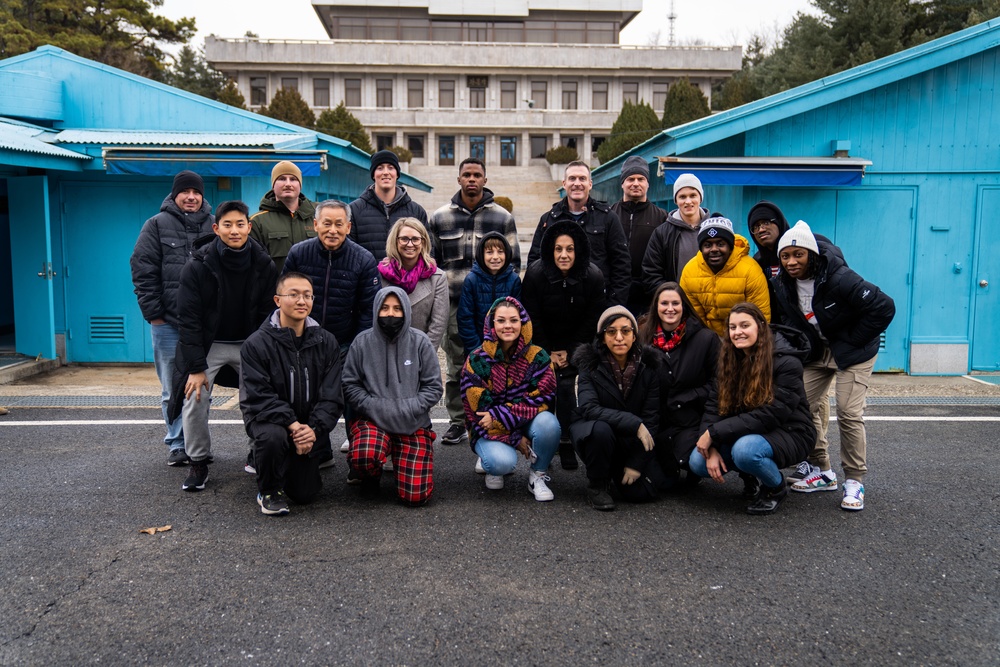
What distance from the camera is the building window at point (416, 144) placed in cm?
5434

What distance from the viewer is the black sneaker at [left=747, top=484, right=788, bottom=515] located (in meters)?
5.03

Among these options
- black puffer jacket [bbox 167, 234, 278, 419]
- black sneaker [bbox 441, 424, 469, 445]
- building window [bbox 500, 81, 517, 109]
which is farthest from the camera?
building window [bbox 500, 81, 517, 109]

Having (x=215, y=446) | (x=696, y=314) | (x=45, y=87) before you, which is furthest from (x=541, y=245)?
(x=45, y=87)

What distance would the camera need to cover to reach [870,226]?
985 cm

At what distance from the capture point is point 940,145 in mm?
9820

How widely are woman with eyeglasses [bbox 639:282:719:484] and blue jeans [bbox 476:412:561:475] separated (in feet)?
2.20

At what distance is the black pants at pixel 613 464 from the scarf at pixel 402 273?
1.70m

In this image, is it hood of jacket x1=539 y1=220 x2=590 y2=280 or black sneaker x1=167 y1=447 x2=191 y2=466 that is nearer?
hood of jacket x1=539 y1=220 x2=590 y2=280

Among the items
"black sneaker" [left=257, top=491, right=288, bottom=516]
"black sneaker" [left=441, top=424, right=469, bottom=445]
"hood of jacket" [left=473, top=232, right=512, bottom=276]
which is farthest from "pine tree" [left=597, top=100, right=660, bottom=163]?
"black sneaker" [left=257, top=491, right=288, bottom=516]

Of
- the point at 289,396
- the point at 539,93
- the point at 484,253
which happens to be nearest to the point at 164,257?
the point at 289,396

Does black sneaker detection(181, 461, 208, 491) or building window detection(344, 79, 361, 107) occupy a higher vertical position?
building window detection(344, 79, 361, 107)

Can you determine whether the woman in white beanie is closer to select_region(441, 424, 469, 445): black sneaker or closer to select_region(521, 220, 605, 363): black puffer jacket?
select_region(521, 220, 605, 363): black puffer jacket

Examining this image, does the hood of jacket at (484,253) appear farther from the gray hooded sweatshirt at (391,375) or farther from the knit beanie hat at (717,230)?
the knit beanie hat at (717,230)

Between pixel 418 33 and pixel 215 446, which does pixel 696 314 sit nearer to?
pixel 215 446
